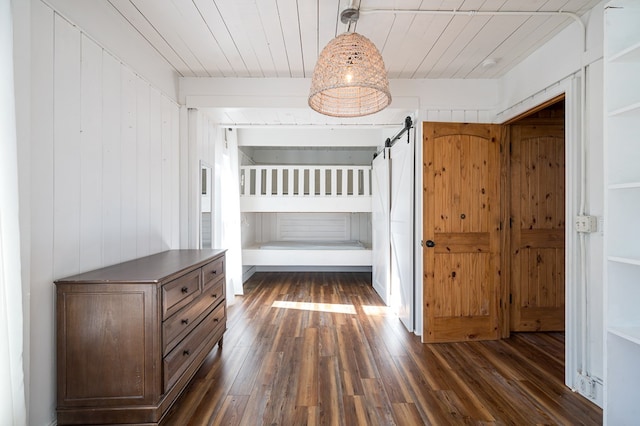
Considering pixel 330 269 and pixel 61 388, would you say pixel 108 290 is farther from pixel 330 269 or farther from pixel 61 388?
pixel 330 269

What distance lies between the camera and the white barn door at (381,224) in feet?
13.6

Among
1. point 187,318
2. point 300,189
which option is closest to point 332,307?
point 300,189

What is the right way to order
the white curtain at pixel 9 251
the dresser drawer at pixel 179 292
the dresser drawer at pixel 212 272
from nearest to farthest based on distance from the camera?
1. the white curtain at pixel 9 251
2. the dresser drawer at pixel 179 292
3. the dresser drawer at pixel 212 272

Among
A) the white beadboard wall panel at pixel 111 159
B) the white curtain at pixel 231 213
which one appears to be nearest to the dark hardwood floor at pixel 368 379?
the white curtain at pixel 231 213

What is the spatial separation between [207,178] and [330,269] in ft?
11.4

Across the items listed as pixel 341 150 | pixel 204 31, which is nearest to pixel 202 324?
pixel 204 31

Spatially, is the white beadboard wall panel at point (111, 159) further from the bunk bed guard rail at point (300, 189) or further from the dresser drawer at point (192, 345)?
the bunk bed guard rail at point (300, 189)

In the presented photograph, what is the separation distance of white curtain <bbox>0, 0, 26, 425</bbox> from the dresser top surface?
33 centimetres

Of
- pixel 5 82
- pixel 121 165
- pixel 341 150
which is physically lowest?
pixel 121 165

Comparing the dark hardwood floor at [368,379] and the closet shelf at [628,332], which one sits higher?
the closet shelf at [628,332]

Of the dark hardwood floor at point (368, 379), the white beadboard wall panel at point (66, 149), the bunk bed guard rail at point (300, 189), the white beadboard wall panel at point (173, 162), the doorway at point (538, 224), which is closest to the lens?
the white beadboard wall panel at point (66, 149)

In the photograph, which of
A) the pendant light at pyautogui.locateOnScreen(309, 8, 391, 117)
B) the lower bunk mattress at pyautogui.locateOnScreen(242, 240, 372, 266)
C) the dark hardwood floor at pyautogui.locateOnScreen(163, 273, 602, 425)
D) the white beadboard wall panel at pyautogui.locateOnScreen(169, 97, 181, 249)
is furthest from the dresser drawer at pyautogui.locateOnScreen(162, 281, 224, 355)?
the lower bunk mattress at pyautogui.locateOnScreen(242, 240, 372, 266)

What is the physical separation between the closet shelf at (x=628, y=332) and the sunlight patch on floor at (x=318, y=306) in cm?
256

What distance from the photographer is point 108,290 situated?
5.32 ft
